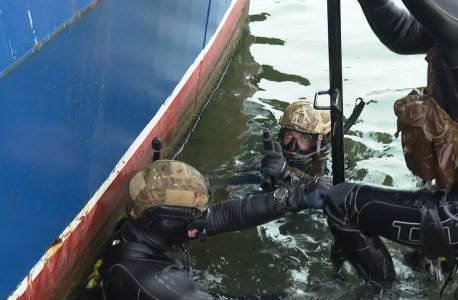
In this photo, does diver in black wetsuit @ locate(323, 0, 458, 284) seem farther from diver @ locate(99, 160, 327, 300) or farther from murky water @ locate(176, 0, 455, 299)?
murky water @ locate(176, 0, 455, 299)

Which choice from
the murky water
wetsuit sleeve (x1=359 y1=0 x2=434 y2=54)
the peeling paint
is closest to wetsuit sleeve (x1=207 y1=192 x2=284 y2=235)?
the murky water

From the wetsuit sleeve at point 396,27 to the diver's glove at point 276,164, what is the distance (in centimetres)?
150

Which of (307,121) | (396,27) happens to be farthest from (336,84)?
(307,121)

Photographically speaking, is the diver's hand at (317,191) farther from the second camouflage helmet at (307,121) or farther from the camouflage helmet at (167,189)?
the second camouflage helmet at (307,121)

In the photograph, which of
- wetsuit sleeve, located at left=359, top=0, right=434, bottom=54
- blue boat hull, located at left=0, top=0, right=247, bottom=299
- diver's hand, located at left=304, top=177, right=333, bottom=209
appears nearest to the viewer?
blue boat hull, located at left=0, top=0, right=247, bottom=299

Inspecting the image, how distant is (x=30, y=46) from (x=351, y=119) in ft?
7.40

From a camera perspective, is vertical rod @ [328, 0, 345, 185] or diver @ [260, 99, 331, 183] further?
diver @ [260, 99, 331, 183]

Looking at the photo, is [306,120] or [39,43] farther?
[306,120]

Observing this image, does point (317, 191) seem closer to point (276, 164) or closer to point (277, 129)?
point (276, 164)

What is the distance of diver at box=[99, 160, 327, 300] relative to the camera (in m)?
3.13

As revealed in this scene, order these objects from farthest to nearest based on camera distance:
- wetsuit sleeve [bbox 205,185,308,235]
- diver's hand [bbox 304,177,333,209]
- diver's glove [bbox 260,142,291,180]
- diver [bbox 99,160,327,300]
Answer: diver's glove [bbox 260,142,291,180] < wetsuit sleeve [bbox 205,185,308,235] < diver's hand [bbox 304,177,333,209] < diver [bbox 99,160,327,300]

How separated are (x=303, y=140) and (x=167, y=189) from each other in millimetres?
1908

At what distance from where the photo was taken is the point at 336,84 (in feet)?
11.6

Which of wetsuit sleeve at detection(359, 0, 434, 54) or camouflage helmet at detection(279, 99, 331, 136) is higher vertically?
wetsuit sleeve at detection(359, 0, 434, 54)
